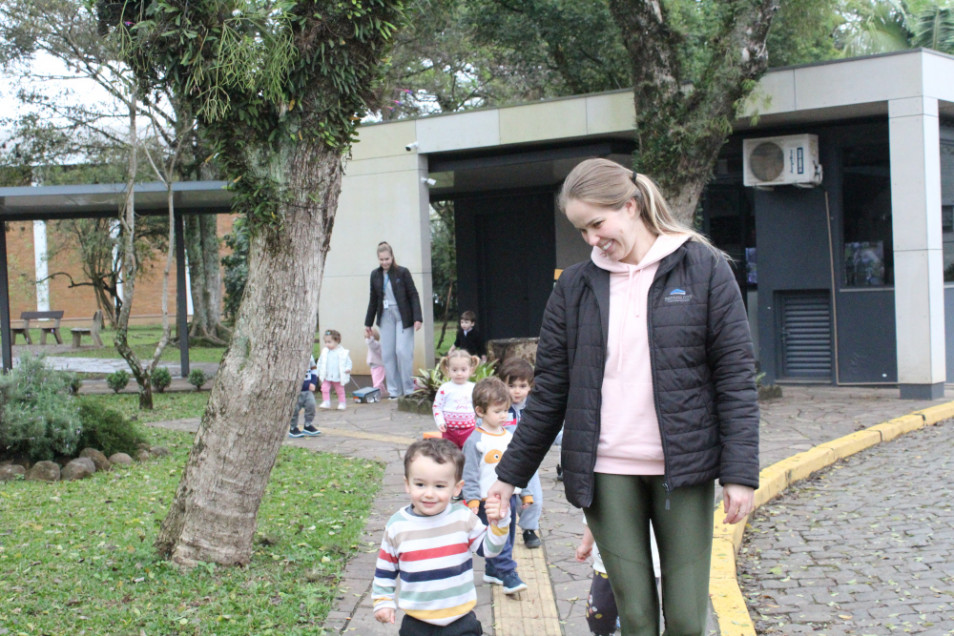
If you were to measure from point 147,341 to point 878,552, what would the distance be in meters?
30.6

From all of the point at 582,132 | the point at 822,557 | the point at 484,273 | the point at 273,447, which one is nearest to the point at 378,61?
the point at 273,447

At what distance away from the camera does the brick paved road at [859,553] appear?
482 cm

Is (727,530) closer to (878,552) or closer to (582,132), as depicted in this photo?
(878,552)

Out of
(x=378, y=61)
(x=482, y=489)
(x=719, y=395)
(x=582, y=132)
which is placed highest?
(x=582, y=132)

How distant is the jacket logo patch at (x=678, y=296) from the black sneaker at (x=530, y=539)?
9.98 ft

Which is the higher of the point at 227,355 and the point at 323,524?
the point at 227,355

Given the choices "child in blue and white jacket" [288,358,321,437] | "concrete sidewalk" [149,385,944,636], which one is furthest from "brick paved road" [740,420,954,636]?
"child in blue and white jacket" [288,358,321,437]

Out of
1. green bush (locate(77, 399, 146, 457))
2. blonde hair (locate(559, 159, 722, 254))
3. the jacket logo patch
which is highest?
blonde hair (locate(559, 159, 722, 254))

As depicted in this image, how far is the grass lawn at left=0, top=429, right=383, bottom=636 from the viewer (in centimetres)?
438

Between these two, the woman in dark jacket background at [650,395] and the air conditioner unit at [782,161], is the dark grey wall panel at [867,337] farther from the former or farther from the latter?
the woman in dark jacket background at [650,395]

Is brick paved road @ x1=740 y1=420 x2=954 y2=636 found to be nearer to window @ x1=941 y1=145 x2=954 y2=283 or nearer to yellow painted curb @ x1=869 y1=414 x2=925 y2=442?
yellow painted curb @ x1=869 y1=414 x2=925 y2=442

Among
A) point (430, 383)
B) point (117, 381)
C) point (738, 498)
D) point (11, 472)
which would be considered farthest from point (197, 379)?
point (738, 498)

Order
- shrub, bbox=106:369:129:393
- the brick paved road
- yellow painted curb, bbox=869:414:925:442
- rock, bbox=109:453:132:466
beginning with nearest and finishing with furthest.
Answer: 1. the brick paved road
2. rock, bbox=109:453:132:466
3. yellow painted curb, bbox=869:414:925:442
4. shrub, bbox=106:369:129:393

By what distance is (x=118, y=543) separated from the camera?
18.6 feet
